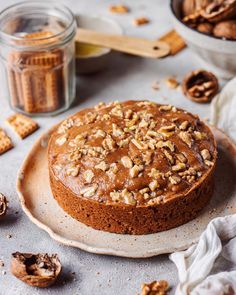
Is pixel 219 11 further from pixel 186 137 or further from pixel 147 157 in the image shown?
pixel 147 157

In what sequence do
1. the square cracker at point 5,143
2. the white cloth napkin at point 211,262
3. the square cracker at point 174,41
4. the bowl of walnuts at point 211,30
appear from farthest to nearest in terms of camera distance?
1. the square cracker at point 174,41
2. the bowl of walnuts at point 211,30
3. the square cracker at point 5,143
4. the white cloth napkin at point 211,262

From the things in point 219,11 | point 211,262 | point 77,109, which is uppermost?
point 219,11

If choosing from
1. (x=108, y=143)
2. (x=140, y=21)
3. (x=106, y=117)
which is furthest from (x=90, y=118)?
(x=140, y=21)

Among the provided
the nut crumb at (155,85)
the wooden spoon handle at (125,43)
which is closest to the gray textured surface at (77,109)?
the nut crumb at (155,85)

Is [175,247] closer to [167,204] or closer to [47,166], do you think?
[167,204]

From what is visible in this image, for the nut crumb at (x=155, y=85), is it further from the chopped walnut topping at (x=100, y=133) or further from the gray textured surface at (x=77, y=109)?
the chopped walnut topping at (x=100, y=133)

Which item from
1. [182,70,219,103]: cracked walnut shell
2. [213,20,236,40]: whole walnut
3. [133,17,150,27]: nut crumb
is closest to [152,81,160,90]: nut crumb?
[182,70,219,103]: cracked walnut shell

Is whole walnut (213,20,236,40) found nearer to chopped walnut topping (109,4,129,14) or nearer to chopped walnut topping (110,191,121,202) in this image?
chopped walnut topping (109,4,129,14)

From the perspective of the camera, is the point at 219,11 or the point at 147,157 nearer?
the point at 147,157
